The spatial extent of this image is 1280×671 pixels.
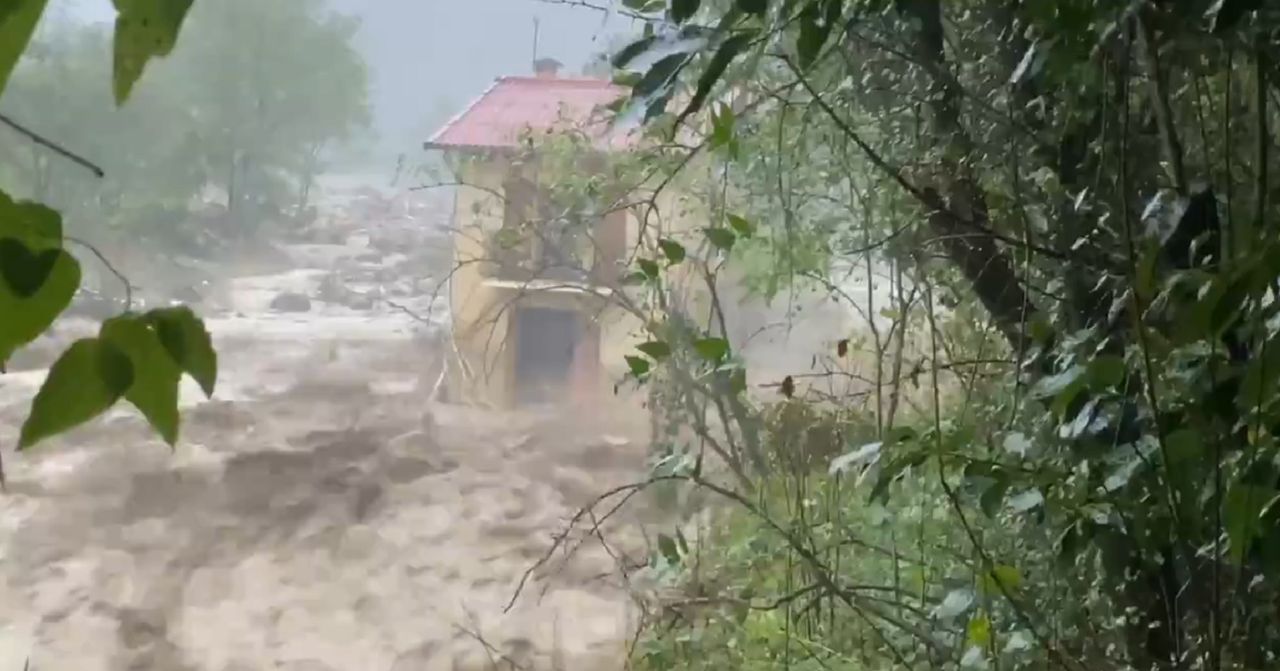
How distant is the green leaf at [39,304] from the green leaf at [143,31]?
0.13 feet

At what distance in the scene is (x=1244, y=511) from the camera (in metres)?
0.38

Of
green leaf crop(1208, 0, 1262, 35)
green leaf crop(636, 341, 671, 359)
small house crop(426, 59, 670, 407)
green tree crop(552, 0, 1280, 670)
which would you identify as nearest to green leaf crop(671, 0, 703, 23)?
green tree crop(552, 0, 1280, 670)

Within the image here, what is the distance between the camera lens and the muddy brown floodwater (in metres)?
1.32

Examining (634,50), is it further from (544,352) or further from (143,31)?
(544,352)

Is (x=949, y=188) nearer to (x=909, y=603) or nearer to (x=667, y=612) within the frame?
(x=909, y=603)

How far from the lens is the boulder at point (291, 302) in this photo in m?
1.42

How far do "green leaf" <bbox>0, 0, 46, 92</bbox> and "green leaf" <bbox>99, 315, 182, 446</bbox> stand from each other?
5 centimetres

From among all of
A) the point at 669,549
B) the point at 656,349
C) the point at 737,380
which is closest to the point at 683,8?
the point at 656,349

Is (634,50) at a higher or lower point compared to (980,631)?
higher

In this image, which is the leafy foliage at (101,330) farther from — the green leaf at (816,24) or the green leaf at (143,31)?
the green leaf at (816,24)

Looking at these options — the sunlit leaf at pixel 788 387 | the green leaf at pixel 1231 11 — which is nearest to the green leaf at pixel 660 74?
the green leaf at pixel 1231 11

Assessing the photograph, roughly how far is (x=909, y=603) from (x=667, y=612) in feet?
1.26

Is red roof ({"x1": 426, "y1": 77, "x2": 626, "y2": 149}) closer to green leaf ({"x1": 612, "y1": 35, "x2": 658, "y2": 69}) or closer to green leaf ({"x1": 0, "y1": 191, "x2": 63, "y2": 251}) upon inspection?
green leaf ({"x1": 612, "y1": 35, "x2": 658, "y2": 69})

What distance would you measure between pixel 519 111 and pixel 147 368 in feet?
4.07
